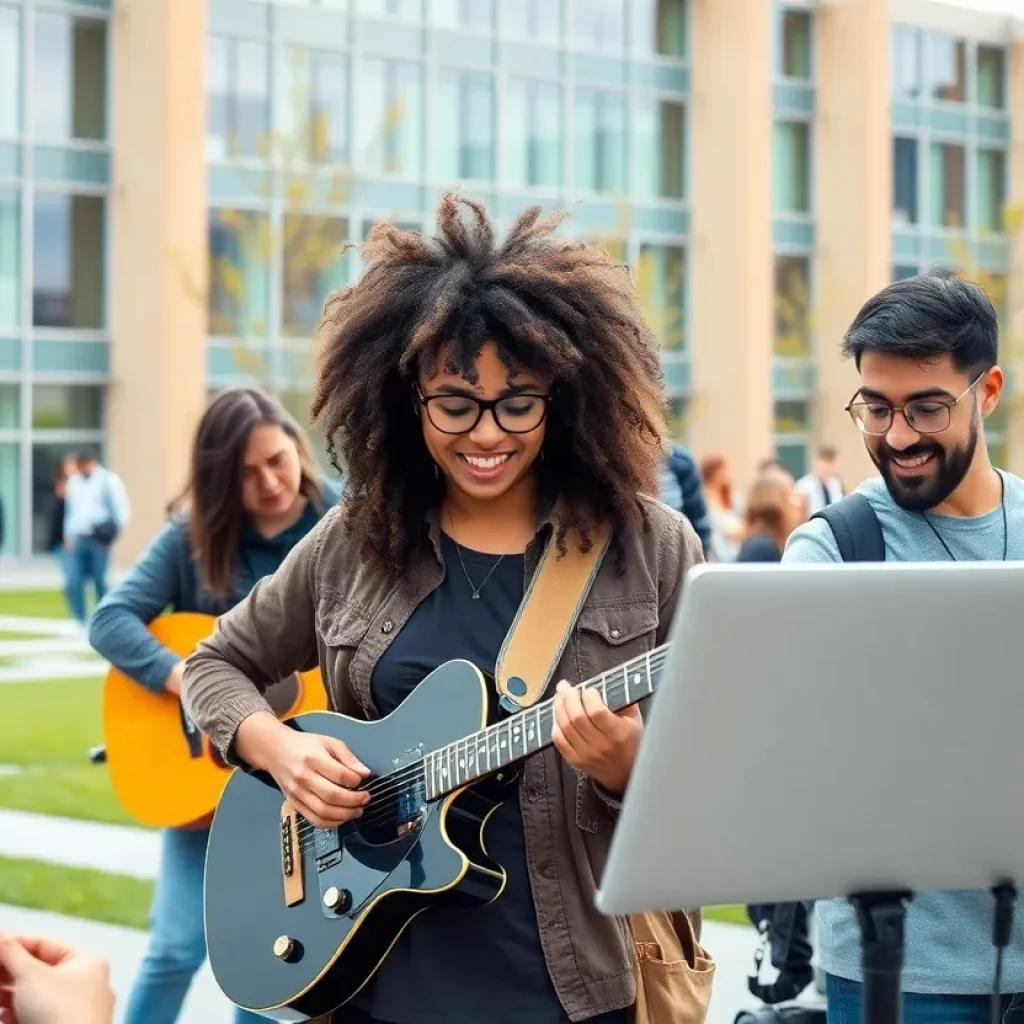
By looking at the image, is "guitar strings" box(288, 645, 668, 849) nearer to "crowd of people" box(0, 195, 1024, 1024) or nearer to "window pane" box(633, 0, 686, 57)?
"crowd of people" box(0, 195, 1024, 1024)

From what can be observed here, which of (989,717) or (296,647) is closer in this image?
(989,717)

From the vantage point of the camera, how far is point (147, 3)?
30.8 m

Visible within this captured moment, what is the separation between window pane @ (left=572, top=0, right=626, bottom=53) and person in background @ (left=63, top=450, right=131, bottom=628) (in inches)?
709

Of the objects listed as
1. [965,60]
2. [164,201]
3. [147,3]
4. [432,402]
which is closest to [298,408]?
[164,201]

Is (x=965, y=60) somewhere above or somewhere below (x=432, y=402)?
above

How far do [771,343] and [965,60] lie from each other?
9.60 meters

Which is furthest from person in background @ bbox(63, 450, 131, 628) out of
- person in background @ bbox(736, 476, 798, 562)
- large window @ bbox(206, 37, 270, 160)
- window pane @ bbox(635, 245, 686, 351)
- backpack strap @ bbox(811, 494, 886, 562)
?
backpack strap @ bbox(811, 494, 886, 562)

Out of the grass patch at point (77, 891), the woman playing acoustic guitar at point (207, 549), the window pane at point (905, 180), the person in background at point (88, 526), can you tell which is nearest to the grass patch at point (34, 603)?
the person in background at point (88, 526)

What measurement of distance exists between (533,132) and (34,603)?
15.6 metres

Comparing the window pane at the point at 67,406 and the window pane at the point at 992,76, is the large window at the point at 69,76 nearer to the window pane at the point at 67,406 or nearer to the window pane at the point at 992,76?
the window pane at the point at 67,406

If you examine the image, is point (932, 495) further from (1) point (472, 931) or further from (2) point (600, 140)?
(2) point (600, 140)

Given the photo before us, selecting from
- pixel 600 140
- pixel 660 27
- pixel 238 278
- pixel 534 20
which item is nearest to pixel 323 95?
pixel 238 278

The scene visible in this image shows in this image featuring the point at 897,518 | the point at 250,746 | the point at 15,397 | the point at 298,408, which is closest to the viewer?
the point at 897,518

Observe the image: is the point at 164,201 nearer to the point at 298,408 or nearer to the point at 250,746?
the point at 298,408
